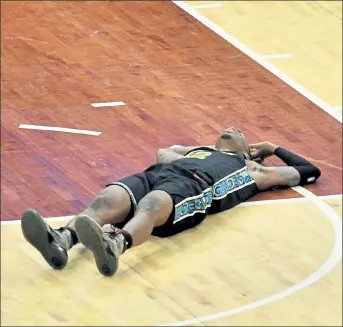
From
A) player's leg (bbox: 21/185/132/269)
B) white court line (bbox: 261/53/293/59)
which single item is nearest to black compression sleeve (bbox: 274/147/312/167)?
player's leg (bbox: 21/185/132/269)

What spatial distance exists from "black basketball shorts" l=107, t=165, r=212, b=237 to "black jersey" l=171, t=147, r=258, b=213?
7cm

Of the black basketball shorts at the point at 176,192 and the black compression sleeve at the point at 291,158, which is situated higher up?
the black compression sleeve at the point at 291,158

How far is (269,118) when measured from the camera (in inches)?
364

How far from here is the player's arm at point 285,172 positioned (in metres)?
8.09

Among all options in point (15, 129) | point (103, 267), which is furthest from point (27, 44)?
point (103, 267)

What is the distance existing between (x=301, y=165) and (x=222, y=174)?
27.9 inches

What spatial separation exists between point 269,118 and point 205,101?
1.66 feet

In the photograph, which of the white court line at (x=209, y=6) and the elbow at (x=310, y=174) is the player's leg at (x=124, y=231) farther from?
the white court line at (x=209, y=6)

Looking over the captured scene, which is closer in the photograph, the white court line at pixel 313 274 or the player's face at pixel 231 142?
the white court line at pixel 313 274

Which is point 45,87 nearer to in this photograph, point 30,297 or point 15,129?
point 15,129

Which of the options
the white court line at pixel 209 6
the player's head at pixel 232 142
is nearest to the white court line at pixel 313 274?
the player's head at pixel 232 142

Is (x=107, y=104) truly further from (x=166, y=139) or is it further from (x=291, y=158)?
(x=291, y=158)

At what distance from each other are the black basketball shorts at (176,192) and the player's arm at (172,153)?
0.28 m

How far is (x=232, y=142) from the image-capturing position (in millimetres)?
8141
